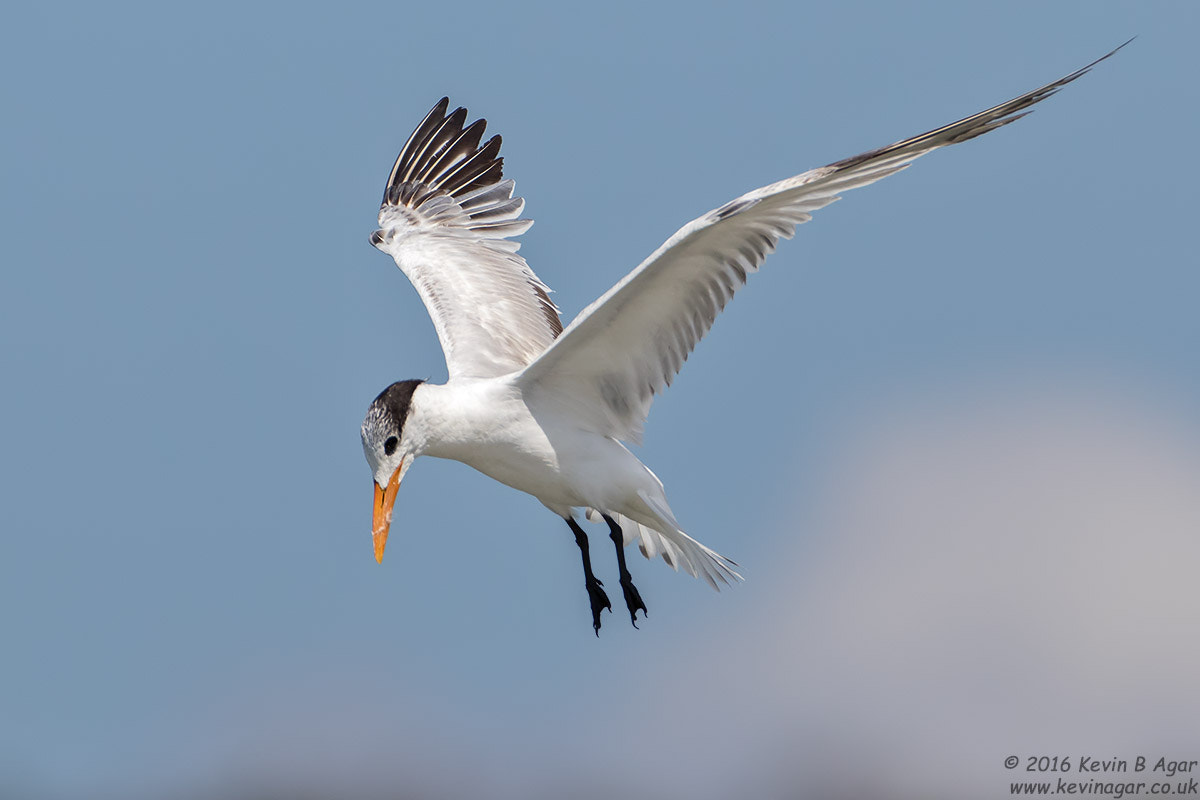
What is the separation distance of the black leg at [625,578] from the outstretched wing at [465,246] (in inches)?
49.1

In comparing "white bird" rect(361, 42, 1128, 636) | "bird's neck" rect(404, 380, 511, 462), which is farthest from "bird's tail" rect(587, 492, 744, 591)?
"bird's neck" rect(404, 380, 511, 462)

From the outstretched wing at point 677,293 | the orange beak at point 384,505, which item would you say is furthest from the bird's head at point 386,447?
the outstretched wing at point 677,293

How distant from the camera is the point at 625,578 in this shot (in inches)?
381

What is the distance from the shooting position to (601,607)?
32.2 feet

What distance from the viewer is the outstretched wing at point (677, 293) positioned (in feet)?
24.5

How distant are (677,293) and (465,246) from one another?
3.74 metres

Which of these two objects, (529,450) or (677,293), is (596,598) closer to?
(529,450)

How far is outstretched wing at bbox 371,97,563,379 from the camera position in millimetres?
10273

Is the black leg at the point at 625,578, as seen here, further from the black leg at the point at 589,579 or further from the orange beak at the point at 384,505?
the orange beak at the point at 384,505

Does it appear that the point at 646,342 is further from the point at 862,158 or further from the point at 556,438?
the point at 862,158

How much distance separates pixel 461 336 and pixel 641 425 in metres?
1.61

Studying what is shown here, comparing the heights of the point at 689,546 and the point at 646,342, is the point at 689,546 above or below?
below

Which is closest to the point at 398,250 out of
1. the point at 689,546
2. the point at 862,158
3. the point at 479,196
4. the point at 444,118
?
the point at 479,196

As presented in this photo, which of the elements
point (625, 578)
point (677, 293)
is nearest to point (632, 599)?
point (625, 578)
